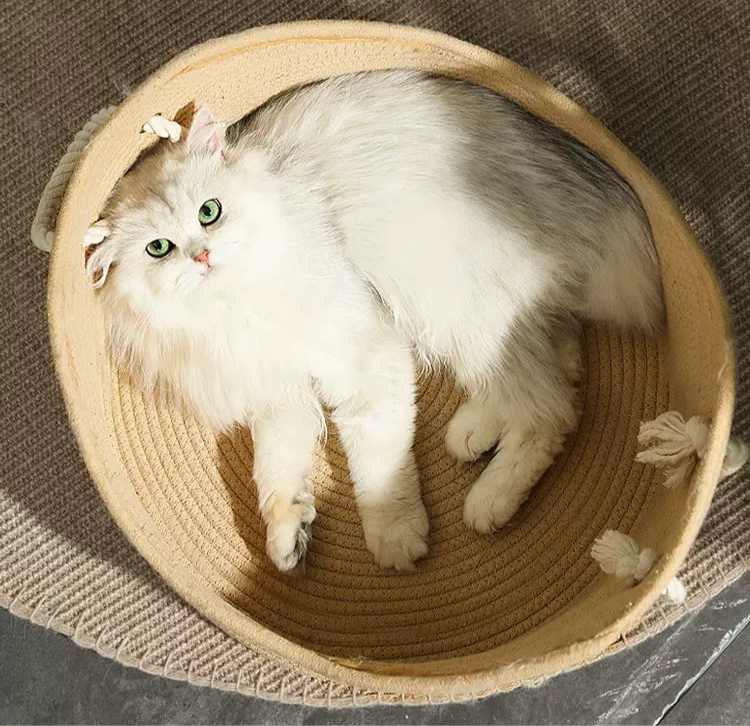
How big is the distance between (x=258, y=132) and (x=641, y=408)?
0.84 metres

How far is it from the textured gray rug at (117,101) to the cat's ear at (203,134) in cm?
58

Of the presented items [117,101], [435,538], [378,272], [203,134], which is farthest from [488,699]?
[117,101]

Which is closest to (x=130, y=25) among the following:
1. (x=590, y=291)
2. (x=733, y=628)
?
(x=590, y=291)

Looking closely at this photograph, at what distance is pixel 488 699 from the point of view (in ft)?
5.40

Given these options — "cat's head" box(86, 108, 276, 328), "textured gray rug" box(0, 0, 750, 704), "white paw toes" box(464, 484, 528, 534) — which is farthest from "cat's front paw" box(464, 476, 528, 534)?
"cat's head" box(86, 108, 276, 328)

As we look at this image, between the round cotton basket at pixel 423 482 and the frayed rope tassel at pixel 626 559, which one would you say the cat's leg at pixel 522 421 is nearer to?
the round cotton basket at pixel 423 482

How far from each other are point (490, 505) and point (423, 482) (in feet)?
0.60

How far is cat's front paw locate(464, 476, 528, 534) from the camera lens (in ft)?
4.56

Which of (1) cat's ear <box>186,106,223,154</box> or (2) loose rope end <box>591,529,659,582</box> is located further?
(1) cat's ear <box>186,106,223,154</box>

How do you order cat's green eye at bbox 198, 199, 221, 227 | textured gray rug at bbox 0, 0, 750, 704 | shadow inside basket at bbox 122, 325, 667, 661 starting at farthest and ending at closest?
textured gray rug at bbox 0, 0, 750, 704
shadow inside basket at bbox 122, 325, 667, 661
cat's green eye at bbox 198, 199, 221, 227

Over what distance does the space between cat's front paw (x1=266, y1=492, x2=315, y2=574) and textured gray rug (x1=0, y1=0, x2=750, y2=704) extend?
0.28 meters

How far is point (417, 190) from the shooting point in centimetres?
130

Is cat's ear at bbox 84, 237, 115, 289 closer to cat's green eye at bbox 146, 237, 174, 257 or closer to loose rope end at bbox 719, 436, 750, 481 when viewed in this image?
cat's green eye at bbox 146, 237, 174, 257

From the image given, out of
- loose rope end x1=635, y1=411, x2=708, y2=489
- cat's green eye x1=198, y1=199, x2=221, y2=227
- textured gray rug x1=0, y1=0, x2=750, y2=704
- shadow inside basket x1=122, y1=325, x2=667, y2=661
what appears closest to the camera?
loose rope end x1=635, y1=411, x2=708, y2=489
